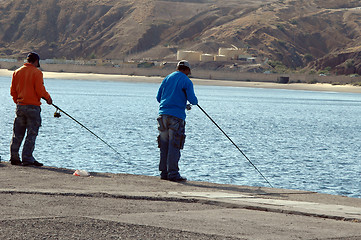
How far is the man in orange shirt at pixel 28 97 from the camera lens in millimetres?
11727

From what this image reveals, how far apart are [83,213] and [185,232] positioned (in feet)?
4.35

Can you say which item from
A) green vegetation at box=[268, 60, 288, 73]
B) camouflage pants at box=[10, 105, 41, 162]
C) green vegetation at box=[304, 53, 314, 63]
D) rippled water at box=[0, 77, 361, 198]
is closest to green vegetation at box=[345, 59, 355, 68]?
green vegetation at box=[268, 60, 288, 73]

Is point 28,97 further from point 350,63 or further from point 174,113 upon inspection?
point 350,63

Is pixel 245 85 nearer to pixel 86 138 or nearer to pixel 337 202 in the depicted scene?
pixel 86 138

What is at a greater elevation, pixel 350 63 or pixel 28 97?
pixel 28 97

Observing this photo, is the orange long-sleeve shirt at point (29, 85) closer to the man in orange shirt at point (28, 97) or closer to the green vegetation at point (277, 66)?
the man in orange shirt at point (28, 97)

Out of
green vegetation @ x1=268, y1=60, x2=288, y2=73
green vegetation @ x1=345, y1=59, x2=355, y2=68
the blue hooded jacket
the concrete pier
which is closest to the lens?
the concrete pier

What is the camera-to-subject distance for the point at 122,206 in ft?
26.4

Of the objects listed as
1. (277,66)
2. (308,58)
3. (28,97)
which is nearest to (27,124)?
(28,97)

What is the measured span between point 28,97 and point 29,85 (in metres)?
0.21

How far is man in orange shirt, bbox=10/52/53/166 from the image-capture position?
11727 millimetres

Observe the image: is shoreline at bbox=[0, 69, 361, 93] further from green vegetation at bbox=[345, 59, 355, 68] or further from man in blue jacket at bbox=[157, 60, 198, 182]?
man in blue jacket at bbox=[157, 60, 198, 182]

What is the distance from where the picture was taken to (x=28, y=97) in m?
11.7

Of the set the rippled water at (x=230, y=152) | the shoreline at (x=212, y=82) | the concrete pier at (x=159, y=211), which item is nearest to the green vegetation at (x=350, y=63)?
the shoreline at (x=212, y=82)
